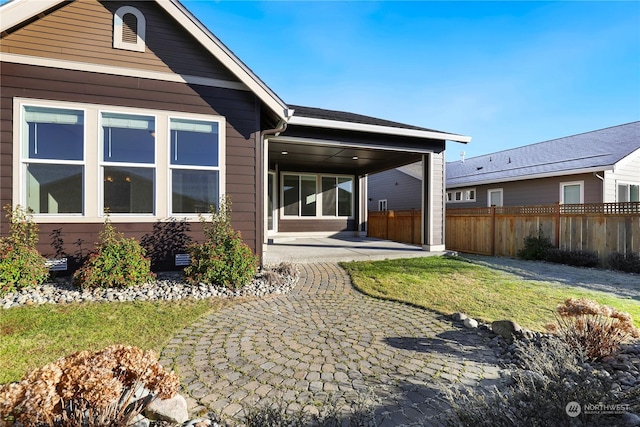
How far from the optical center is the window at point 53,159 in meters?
5.43

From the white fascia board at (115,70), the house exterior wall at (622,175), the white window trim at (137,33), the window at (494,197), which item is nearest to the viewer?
the white fascia board at (115,70)

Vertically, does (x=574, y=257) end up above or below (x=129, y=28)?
below

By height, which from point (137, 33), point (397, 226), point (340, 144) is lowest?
point (397, 226)

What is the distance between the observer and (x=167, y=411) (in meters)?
2.07

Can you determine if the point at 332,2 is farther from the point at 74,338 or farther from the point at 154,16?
the point at 74,338

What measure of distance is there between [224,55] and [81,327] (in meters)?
5.37

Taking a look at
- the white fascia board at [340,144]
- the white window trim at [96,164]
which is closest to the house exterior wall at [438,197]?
the white fascia board at [340,144]

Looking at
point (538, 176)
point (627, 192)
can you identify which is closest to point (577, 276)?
point (538, 176)

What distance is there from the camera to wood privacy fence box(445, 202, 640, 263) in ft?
27.3

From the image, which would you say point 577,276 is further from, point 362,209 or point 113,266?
point 113,266

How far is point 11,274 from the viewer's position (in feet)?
15.2

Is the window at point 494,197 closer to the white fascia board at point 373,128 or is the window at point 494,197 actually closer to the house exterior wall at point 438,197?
the house exterior wall at point 438,197

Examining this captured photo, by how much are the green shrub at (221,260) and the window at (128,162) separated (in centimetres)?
145

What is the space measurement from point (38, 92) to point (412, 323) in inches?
296
